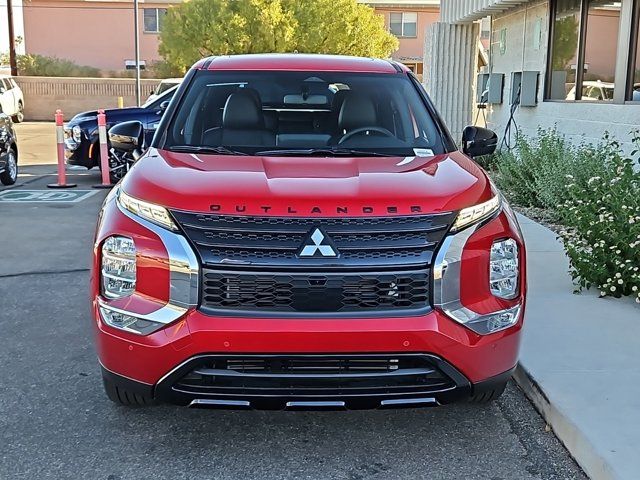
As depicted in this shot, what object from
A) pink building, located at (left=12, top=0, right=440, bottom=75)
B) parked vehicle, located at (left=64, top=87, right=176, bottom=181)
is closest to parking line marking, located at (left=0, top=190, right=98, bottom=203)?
parked vehicle, located at (left=64, top=87, right=176, bottom=181)

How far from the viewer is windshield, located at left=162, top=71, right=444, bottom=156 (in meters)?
4.34

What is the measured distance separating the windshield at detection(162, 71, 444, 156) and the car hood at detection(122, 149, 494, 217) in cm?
40

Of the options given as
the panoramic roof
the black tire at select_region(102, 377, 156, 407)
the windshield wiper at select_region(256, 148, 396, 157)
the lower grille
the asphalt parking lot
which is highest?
the panoramic roof

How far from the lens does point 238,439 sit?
3590 mm

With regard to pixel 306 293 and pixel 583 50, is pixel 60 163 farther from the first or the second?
pixel 306 293

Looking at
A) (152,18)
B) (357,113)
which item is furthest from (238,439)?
(152,18)

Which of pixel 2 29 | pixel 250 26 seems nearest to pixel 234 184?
pixel 250 26

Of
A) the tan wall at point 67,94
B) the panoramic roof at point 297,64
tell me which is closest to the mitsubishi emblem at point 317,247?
the panoramic roof at point 297,64

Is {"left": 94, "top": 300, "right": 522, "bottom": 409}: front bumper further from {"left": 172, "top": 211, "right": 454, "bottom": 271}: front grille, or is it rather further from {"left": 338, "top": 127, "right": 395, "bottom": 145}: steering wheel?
{"left": 338, "top": 127, "right": 395, "bottom": 145}: steering wheel

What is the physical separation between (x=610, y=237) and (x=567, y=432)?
7.61 ft

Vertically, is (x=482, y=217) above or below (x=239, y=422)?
above

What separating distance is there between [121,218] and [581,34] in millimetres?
8712

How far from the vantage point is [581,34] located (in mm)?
10266

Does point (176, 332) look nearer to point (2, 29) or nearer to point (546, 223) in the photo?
point (546, 223)
